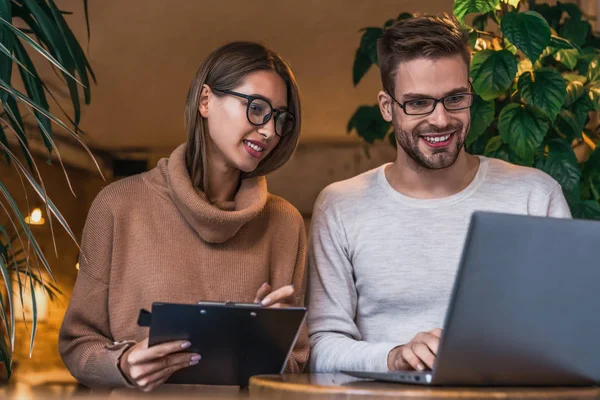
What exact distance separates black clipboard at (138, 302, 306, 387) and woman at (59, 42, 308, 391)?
0.92 feet

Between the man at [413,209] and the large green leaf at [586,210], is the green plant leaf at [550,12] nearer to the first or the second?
the large green leaf at [586,210]

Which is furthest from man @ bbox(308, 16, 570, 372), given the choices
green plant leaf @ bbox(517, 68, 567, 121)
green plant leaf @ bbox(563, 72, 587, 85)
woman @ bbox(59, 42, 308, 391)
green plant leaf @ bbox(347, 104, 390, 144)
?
green plant leaf @ bbox(347, 104, 390, 144)

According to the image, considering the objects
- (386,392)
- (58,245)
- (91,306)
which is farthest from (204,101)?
(58,245)

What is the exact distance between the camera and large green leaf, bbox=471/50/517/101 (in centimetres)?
236

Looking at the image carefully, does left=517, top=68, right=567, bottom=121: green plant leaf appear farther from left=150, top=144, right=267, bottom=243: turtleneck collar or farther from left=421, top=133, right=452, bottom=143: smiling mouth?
left=150, top=144, right=267, bottom=243: turtleneck collar

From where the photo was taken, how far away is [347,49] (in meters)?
4.24

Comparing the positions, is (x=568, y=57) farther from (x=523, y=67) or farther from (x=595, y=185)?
(x=595, y=185)

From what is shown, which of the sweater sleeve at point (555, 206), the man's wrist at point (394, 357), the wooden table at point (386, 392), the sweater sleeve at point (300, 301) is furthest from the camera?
the sweater sleeve at point (555, 206)

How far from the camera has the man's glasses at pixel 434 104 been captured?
1964mm

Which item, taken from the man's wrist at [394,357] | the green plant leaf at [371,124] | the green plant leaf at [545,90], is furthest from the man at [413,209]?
the green plant leaf at [371,124]

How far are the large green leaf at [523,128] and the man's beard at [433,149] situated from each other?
455 millimetres

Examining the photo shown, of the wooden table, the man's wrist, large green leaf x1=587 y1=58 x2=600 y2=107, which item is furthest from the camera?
large green leaf x1=587 y1=58 x2=600 y2=107

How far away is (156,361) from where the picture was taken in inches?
59.0

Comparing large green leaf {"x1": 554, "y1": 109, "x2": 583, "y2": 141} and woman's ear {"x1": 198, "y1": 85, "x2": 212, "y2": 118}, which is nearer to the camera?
woman's ear {"x1": 198, "y1": 85, "x2": 212, "y2": 118}
